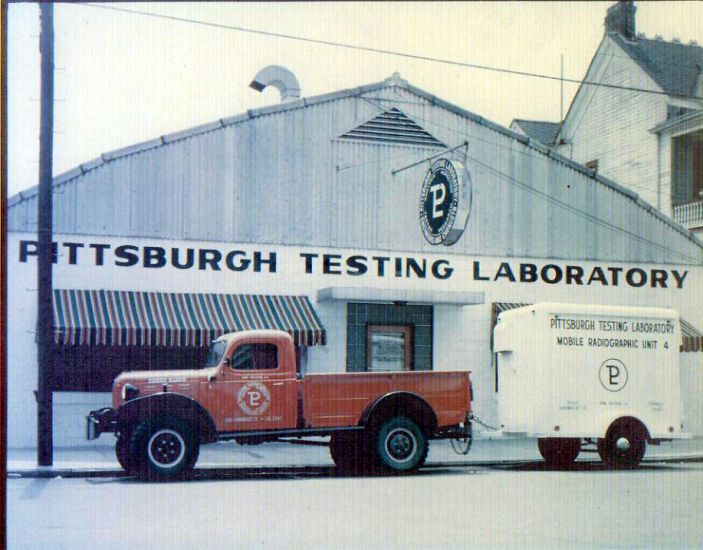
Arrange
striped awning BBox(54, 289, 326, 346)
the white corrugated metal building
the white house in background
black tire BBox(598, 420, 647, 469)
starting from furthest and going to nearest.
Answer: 1. black tire BBox(598, 420, 647, 469)
2. striped awning BBox(54, 289, 326, 346)
3. the white corrugated metal building
4. the white house in background

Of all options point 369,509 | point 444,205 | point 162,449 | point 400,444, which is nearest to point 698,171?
point 444,205

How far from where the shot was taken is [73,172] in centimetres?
955

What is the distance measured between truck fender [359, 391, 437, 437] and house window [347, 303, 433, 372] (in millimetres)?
589

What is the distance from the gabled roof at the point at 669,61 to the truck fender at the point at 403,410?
4663mm

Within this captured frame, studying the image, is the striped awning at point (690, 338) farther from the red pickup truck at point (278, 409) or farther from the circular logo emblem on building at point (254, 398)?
the circular logo emblem on building at point (254, 398)

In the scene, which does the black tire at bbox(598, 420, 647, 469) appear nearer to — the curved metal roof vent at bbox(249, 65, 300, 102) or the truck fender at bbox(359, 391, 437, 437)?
the truck fender at bbox(359, 391, 437, 437)

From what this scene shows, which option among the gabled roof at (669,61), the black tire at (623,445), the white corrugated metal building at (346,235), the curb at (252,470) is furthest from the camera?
the black tire at (623,445)

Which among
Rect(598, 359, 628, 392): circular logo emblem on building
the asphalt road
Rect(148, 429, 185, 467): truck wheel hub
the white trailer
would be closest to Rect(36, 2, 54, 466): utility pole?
the asphalt road

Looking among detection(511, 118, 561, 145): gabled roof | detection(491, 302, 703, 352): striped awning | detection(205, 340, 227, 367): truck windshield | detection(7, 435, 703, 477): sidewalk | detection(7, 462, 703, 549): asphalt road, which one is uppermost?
detection(511, 118, 561, 145): gabled roof

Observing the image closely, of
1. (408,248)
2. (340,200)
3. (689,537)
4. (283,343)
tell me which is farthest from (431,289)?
(689,537)

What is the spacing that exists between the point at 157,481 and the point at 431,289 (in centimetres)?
381

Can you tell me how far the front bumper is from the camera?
10484mm

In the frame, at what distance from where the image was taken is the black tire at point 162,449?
1131 cm

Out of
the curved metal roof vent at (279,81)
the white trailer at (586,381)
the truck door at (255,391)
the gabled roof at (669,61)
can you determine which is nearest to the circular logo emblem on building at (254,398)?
the truck door at (255,391)
